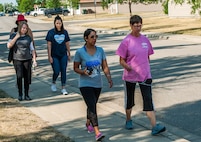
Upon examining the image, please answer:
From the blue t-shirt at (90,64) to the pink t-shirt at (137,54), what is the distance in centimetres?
36

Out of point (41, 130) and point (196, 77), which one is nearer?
point (41, 130)

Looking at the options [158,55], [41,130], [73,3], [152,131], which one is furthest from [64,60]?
[73,3]

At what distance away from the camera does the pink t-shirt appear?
5.93m

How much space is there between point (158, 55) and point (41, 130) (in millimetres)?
10154

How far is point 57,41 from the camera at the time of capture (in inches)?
354

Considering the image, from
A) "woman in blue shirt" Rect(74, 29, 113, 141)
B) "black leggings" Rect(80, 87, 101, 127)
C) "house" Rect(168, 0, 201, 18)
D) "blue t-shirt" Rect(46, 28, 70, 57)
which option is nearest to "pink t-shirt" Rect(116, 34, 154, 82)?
"woman in blue shirt" Rect(74, 29, 113, 141)

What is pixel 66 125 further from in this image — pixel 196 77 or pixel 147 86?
pixel 196 77

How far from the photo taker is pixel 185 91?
9.18 meters

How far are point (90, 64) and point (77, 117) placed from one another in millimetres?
1598

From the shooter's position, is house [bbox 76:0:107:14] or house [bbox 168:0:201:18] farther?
house [bbox 76:0:107:14]

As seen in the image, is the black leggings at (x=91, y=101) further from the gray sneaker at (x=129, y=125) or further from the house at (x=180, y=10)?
the house at (x=180, y=10)

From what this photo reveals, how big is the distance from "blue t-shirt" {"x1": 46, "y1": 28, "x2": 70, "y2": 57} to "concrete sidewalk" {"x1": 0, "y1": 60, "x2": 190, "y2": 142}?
938 mm

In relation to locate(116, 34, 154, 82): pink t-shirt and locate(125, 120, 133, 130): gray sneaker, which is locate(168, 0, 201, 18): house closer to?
locate(125, 120, 133, 130): gray sneaker

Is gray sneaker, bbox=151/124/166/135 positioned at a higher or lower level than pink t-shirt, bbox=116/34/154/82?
lower
